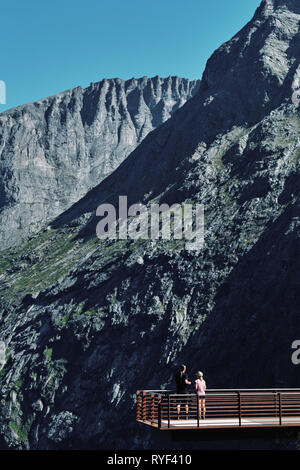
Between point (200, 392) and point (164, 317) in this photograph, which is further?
point (164, 317)

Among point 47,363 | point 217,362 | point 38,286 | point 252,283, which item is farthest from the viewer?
point 38,286

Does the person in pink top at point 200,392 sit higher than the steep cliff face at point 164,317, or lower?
lower

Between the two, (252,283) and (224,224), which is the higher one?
(224,224)

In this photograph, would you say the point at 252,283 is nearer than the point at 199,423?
No

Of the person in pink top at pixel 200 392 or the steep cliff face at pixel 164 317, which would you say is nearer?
the person in pink top at pixel 200 392

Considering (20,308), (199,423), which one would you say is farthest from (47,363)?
(199,423)

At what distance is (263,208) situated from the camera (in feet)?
Answer: 528

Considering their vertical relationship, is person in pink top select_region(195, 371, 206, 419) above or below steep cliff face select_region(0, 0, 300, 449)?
below

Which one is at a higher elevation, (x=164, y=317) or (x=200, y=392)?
(x=164, y=317)

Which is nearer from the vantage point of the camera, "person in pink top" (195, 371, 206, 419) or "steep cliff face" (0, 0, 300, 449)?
"person in pink top" (195, 371, 206, 419)

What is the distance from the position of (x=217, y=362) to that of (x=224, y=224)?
4989cm

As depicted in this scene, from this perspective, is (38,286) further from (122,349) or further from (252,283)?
Result: (252,283)
